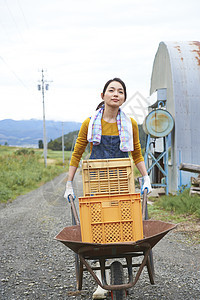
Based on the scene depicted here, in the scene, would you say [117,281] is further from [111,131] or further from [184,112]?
[184,112]

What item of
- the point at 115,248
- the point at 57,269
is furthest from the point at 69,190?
the point at 57,269

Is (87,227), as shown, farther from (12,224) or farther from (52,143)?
(52,143)

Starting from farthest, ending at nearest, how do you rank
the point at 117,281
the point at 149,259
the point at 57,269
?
the point at 57,269
the point at 149,259
the point at 117,281

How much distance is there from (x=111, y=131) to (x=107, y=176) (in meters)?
0.60

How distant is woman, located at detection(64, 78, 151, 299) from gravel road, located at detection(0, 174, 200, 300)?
49.6 inches

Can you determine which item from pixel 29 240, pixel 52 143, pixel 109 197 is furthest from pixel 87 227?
pixel 52 143

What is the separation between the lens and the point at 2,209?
11203mm

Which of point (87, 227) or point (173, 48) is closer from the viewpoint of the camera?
point (87, 227)

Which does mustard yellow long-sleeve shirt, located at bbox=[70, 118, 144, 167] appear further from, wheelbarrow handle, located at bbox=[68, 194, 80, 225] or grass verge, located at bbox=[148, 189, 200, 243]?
grass verge, located at bbox=[148, 189, 200, 243]

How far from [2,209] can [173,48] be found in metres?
7.66

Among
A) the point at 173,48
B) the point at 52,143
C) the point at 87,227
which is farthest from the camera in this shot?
the point at 52,143

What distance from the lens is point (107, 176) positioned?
326 cm

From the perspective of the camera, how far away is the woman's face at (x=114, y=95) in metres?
3.65

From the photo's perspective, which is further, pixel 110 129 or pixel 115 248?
→ pixel 110 129
